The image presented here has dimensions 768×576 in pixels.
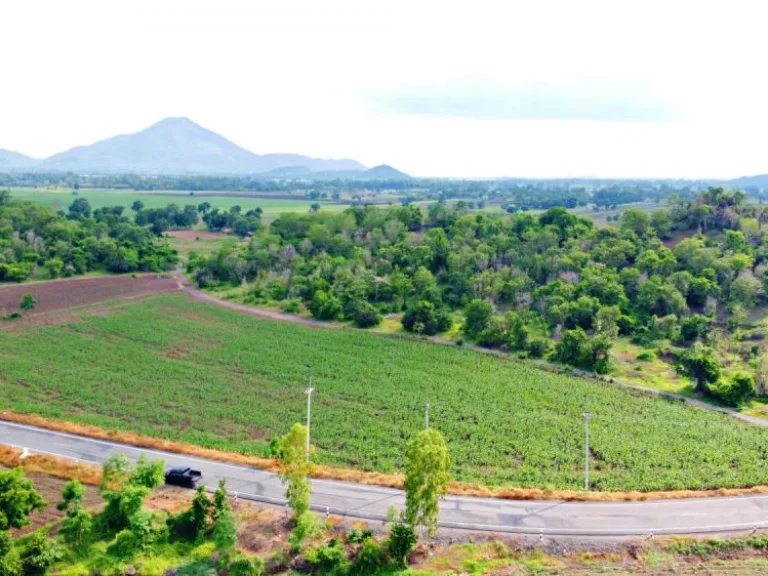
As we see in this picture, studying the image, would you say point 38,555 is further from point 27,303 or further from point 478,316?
point 27,303

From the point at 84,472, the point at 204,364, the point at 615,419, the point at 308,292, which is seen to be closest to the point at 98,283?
the point at 308,292

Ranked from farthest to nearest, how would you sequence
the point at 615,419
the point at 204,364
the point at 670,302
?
the point at 670,302 → the point at 204,364 → the point at 615,419

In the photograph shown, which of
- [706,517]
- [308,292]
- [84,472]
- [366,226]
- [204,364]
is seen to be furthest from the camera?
[366,226]

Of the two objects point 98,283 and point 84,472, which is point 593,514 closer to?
point 84,472

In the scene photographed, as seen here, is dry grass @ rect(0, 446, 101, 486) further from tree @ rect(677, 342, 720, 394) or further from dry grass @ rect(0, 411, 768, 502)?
tree @ rect(677, 342, 720, 394)

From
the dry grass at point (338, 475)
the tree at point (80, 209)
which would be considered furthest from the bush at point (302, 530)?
the tree at point (80, 209)

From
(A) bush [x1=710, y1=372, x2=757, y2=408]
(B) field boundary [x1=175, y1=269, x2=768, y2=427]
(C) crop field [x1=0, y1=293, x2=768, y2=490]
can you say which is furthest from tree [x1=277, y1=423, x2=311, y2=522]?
(A) bush [x1=710, y1=372, x2=757, y2=408]

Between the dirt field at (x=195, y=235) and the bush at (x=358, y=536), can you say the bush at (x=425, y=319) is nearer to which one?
the bush at (x=358, y=536)
